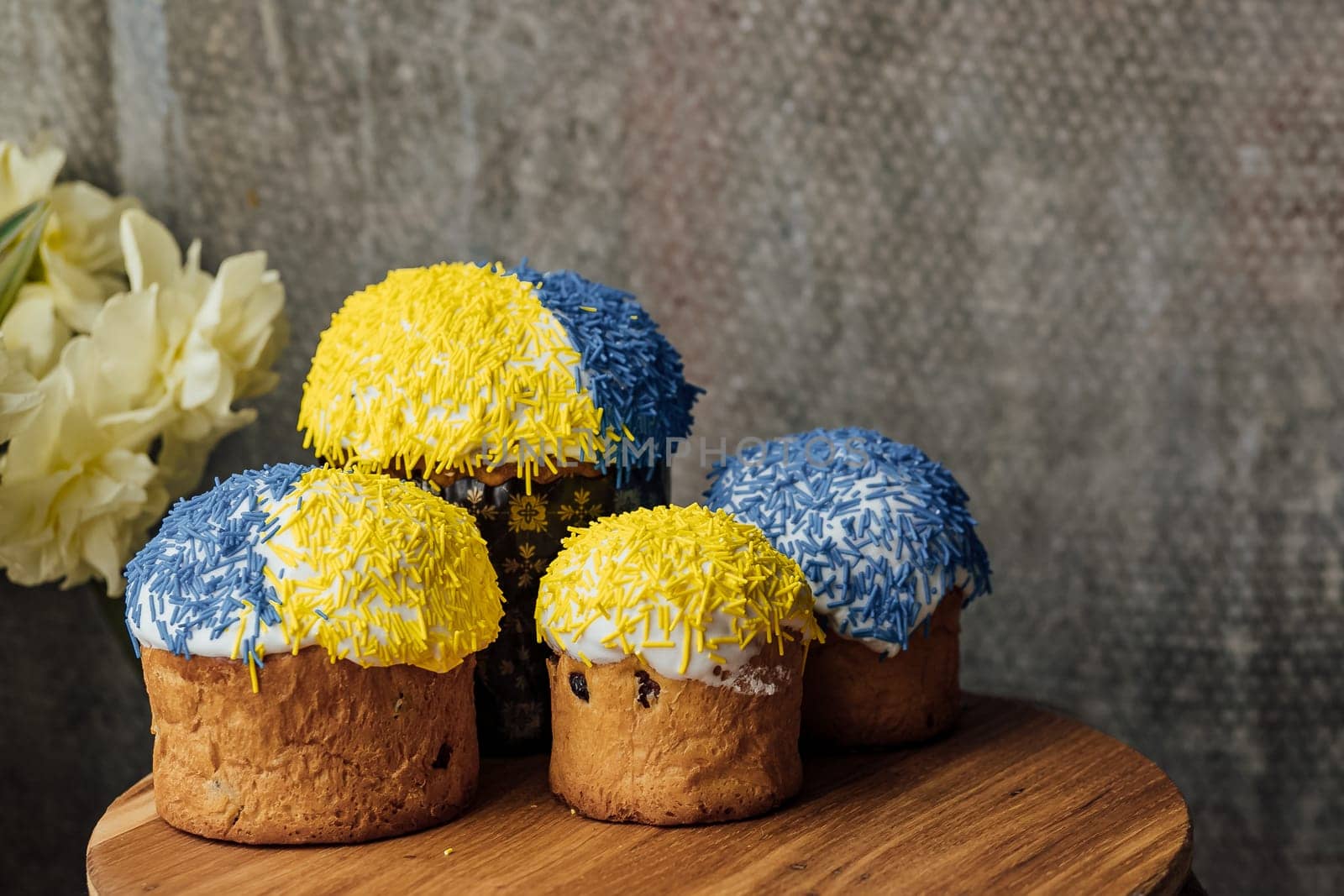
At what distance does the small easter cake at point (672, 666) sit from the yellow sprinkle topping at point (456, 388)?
0.12 m

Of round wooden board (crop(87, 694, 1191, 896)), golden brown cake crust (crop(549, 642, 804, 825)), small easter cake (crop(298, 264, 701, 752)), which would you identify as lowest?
round wooden board (crop(87, 694, 1191, 896))

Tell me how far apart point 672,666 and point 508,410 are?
30cm

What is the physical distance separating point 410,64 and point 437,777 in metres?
1.12

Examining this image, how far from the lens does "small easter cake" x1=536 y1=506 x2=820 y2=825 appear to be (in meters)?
1.10

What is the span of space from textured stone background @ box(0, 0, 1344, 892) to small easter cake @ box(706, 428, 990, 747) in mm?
490

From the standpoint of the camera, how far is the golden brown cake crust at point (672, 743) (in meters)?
1.12

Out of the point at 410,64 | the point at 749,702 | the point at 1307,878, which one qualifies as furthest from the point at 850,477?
the point at 1307,878

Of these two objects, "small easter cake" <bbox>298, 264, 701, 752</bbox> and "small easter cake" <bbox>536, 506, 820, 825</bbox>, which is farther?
"small easter cake" <bbox>298, 264, 701, 752</bbox>

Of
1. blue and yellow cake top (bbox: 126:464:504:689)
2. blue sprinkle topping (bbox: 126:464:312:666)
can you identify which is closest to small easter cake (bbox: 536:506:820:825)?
blue and yellow cake top (bbox: 126:464:504:689)

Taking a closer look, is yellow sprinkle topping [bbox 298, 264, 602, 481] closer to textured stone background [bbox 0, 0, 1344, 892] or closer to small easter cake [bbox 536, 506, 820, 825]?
small easter cake [bbox 536, 506, 820, 825]

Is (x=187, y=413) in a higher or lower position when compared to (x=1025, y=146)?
lower

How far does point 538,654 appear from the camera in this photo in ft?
4.31

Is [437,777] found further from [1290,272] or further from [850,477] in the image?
[1290,272]

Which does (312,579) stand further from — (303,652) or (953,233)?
(953,233)
